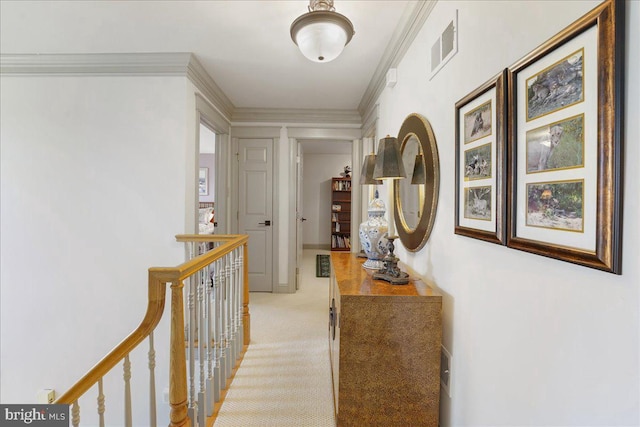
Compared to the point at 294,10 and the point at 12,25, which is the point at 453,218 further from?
the point at 12,25

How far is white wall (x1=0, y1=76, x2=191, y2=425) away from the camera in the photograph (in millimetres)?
2629

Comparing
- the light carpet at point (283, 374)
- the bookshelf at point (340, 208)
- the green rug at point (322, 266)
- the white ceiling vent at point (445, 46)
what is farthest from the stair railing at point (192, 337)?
the bookshelf at point (340, 208)

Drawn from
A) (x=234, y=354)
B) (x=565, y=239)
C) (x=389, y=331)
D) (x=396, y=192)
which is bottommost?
(x=234, y=354)

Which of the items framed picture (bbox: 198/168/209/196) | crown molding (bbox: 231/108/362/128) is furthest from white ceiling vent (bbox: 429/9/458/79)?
framed picture (bbox: 198/168/209/196)

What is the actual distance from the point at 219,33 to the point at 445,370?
2649 millimetres

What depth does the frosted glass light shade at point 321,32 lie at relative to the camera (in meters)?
1.65

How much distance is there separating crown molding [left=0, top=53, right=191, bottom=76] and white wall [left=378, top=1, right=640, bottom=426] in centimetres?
212

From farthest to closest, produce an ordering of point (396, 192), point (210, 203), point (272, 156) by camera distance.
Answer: point (210, 203), point (272, 156), point (396, 192)

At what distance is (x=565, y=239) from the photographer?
0.76m

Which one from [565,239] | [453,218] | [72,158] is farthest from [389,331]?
[72,158]

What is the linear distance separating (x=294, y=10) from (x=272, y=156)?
2187 mm

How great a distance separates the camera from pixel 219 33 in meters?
2.25

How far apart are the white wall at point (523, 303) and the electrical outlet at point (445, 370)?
0.04m

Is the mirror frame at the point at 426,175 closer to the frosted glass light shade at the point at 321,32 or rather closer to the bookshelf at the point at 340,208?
the frosted glass light shade at the point at 321,32
